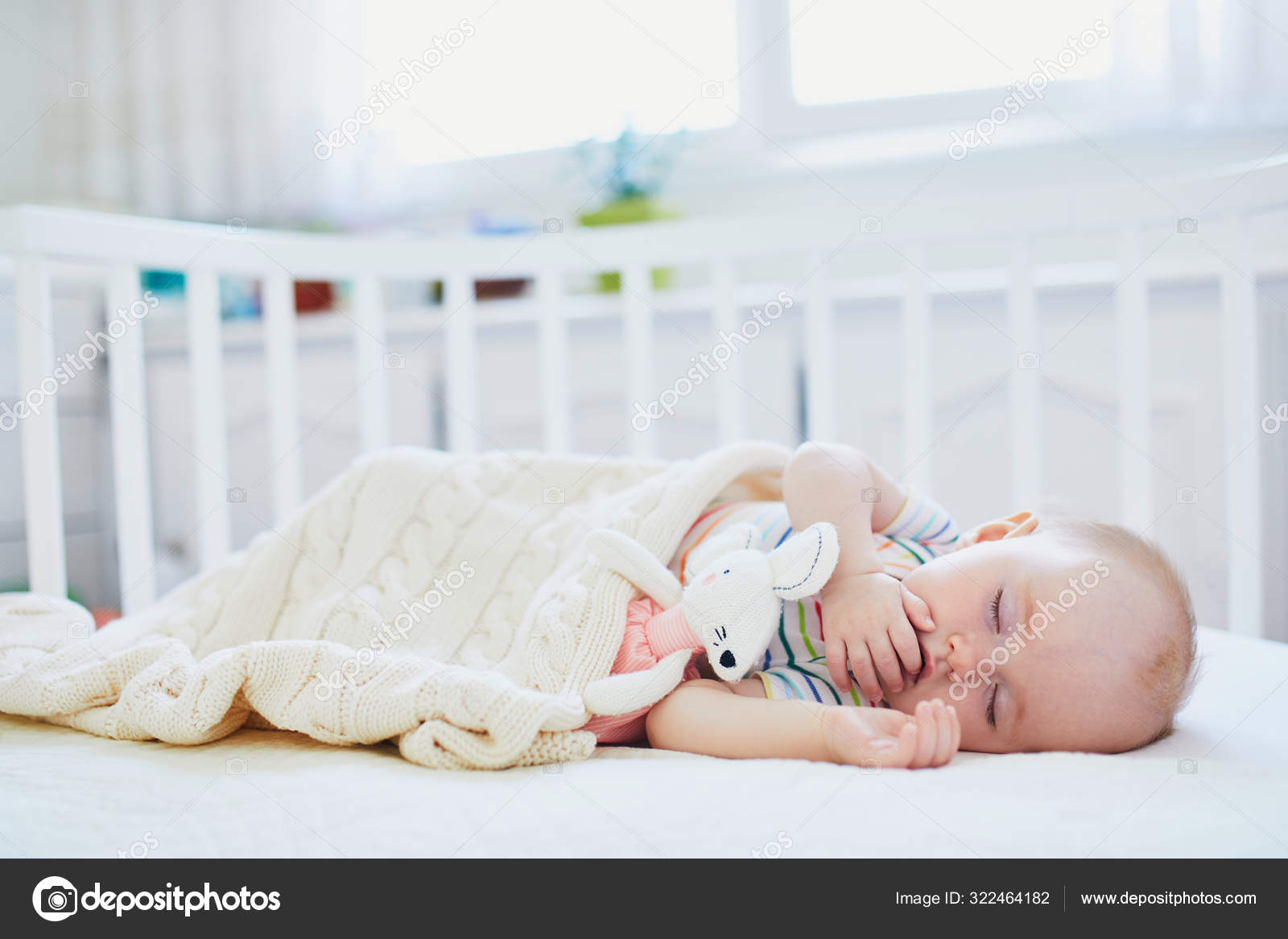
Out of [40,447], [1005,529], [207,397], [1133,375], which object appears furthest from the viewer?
[207,397]

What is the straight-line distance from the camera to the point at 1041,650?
28.3 inches

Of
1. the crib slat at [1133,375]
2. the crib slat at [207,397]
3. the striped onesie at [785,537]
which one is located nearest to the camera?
the striped onesie at [785,537]

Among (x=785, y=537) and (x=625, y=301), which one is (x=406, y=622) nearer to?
(x=785, y=537)

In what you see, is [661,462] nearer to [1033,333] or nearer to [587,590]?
[587,590]

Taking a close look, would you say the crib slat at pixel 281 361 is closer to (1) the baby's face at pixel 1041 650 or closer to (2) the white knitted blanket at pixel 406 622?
(2) the white knitted blanket at pixel 406 622

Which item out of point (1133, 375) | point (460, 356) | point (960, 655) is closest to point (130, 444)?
point (460, 356)

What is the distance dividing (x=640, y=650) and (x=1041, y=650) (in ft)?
0.99

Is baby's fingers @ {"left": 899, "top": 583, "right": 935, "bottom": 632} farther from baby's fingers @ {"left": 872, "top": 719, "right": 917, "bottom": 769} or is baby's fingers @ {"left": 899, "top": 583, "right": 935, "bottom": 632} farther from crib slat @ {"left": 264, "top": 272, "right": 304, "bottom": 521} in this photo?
crib slat @ {"left": 264, "top": 272, "right": 304, "bottom": 521}

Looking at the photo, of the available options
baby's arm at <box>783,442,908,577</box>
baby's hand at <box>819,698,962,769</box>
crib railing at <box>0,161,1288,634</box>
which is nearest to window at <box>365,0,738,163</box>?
crib railing at <box>0,161,1288,634</box>

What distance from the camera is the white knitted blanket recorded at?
2.34 ft

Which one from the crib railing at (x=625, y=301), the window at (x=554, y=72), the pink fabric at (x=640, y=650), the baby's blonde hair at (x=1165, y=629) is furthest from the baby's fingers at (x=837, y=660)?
the window at (x=554, y=72)
